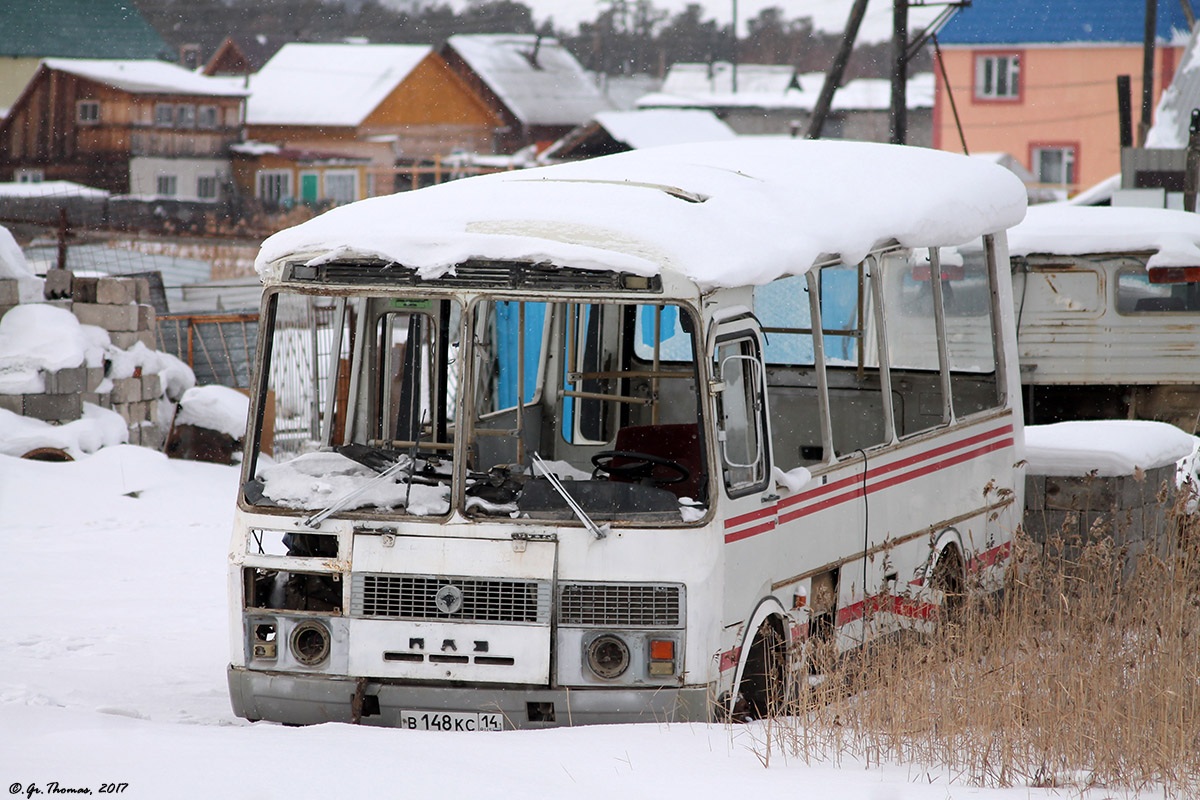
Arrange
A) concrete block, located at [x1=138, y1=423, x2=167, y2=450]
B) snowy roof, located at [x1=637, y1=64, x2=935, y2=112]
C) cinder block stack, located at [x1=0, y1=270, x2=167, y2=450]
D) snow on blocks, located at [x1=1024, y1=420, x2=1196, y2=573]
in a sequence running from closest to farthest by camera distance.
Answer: snow on blocks, located at [x1=1024, y1=420, x2=1196, y2=573] < cinder block stack, located at [x1=0, y1=270, x2=167, y2=450] < concrete block, located at [x1=138, y1=423, x2=167, y2=450] < snowy roof, located at [x1=637, y1=64, x2=935, y2=112]

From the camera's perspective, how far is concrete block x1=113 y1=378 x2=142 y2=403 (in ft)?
48.7

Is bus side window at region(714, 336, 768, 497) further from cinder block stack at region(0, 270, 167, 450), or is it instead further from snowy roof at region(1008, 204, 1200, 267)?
cinder block stack at region(0, 270, 167, 450)

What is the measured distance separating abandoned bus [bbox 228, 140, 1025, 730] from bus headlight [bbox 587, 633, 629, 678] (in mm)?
11

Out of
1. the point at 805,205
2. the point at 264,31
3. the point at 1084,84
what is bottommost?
the point at 805,205

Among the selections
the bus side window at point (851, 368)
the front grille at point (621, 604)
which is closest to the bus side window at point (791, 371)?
the bus side window at point (851, 368)

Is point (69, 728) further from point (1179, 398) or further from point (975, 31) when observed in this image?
point (975, 31)

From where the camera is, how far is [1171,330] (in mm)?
13516

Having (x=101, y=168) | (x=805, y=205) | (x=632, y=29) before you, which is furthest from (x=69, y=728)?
(x=632, y=29)

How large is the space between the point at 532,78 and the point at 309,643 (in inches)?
2459

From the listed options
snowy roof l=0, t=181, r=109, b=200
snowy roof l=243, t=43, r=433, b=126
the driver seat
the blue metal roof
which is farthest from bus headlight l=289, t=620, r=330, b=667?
snowy roof l=243, t=43, r=433, b=126

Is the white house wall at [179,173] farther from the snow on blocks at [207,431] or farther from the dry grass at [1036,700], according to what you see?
the dry grass at [1036,700]

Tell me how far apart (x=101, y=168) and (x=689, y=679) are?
48055 millimetres

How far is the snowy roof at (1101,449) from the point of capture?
30.5 feet

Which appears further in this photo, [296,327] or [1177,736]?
[296,327]
